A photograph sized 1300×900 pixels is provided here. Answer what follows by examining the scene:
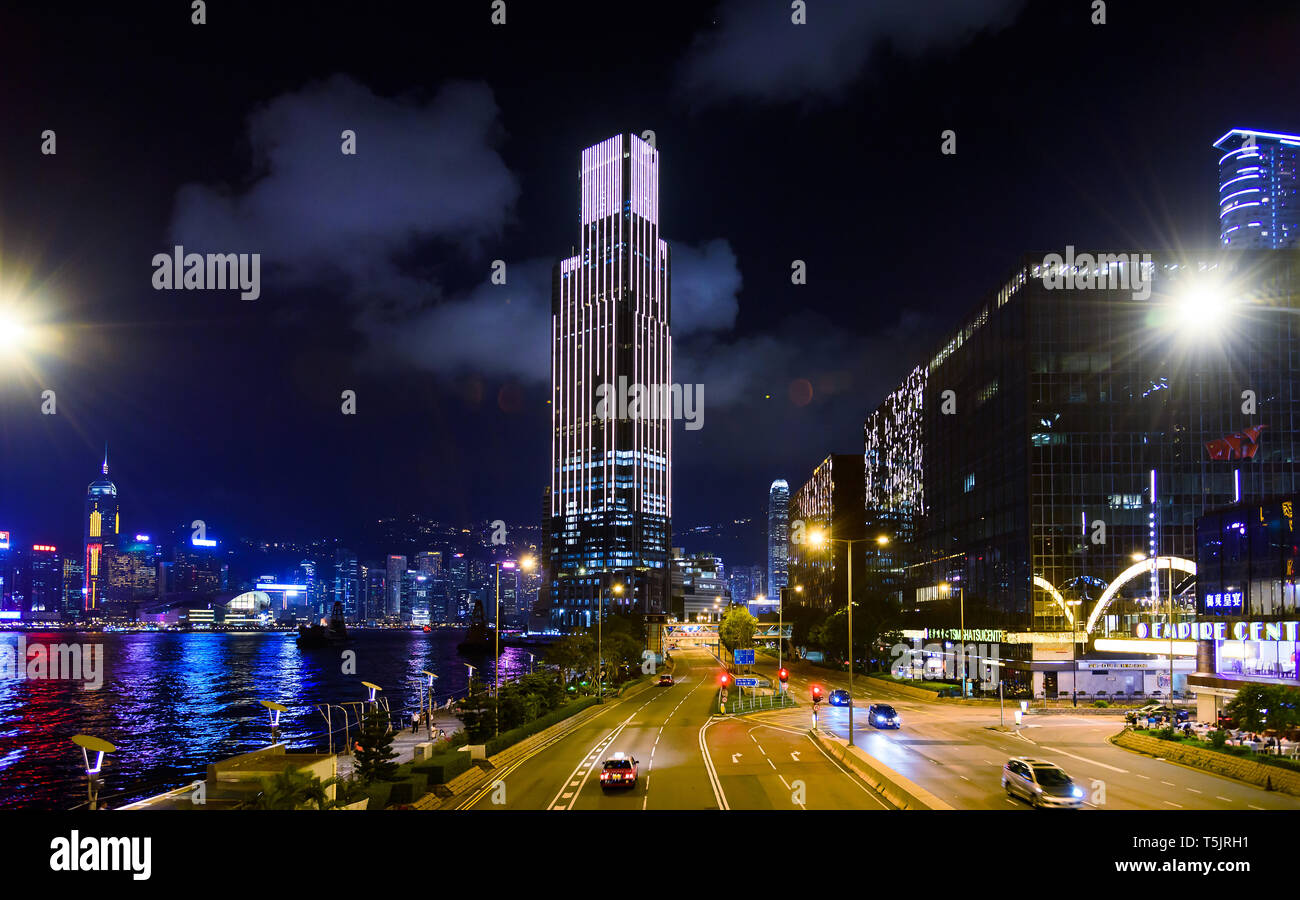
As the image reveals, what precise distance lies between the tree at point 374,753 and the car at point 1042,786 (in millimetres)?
22210

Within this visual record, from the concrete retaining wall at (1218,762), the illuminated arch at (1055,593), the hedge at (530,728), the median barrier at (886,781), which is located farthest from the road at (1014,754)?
the illuminated arch at (1055,593)

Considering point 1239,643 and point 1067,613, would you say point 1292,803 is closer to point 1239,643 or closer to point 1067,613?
point 1239,643

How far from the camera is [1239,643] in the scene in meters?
59.6

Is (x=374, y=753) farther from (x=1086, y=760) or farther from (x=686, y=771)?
(x=1086, y=760)

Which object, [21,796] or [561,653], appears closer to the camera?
[21,796]

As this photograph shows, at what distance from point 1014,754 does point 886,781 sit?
1671cm

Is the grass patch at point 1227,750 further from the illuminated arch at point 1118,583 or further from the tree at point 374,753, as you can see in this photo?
the illuminated arch at point 1118,583

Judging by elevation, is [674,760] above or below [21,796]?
above

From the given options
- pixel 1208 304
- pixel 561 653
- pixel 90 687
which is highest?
pixel 1208 304

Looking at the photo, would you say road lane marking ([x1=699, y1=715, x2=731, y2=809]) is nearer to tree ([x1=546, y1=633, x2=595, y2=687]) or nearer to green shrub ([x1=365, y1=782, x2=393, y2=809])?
green shrub ([x1=365, y1=782, x2=393, y2=809])
